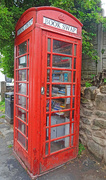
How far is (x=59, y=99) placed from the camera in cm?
257

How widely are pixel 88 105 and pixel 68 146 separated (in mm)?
986

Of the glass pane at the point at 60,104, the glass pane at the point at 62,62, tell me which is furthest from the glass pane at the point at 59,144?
the glass pane at the point at 62,62

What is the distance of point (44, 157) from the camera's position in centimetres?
237

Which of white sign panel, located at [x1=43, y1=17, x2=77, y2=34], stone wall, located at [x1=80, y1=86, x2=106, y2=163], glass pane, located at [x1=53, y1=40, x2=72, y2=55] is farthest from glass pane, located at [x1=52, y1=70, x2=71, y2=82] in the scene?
white sign panel, located at [x1=43, y1=17, x2=77, y2=34]

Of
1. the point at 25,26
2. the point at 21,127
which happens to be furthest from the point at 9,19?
the point at 21,127

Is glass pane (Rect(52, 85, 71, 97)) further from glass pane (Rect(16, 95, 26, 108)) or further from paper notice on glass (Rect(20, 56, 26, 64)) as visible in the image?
paper notice on glass (Rect(20, 56, 26, 64))

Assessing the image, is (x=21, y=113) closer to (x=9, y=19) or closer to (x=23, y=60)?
(x=23, y=60)

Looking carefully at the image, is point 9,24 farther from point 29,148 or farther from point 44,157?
point 44,157

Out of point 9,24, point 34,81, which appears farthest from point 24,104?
point 9,24

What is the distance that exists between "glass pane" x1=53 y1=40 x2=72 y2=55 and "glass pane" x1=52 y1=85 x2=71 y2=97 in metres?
0.65

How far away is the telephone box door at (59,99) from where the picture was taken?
2287mm

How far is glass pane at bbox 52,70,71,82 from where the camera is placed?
240 cm

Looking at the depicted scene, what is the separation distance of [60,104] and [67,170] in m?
1.25

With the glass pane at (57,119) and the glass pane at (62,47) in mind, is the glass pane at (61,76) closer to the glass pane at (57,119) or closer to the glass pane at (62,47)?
the glass pane at (62,47)
